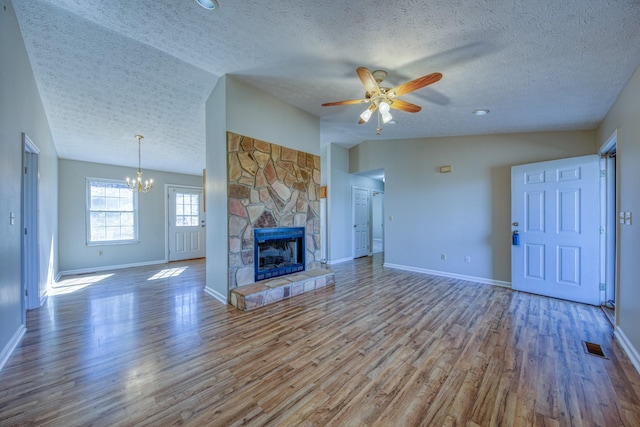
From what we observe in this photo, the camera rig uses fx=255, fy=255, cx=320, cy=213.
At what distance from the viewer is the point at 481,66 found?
96.7 inches

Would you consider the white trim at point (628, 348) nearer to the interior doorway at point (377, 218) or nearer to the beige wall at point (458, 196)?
the beige wall at point (458, 196)

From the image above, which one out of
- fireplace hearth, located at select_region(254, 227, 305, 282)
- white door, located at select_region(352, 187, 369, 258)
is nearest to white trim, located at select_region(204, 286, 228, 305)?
fireplace hearth, located at select_region(254, 227, 305, 282)

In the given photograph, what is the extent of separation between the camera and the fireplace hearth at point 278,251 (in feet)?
12.3

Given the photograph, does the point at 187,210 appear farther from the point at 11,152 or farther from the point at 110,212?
the point at 11,152

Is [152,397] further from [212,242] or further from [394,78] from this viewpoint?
[394,78]

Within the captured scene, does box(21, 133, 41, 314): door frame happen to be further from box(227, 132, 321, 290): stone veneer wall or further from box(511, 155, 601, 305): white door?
box(511, 155, 601, 305): white door

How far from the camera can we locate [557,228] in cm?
358

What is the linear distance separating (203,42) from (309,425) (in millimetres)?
3314

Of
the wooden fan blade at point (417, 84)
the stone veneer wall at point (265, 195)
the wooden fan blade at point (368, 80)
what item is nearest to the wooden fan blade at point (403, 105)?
the wooden fan blade at point (417, 84)

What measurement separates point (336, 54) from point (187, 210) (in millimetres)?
6198

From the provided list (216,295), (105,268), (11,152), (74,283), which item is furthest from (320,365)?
(105,268)

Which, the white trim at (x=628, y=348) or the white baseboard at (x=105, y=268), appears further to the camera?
the white baseboard at (x=105, y=268)

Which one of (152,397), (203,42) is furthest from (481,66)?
(152,397)

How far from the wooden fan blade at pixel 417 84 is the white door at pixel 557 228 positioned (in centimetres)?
266
